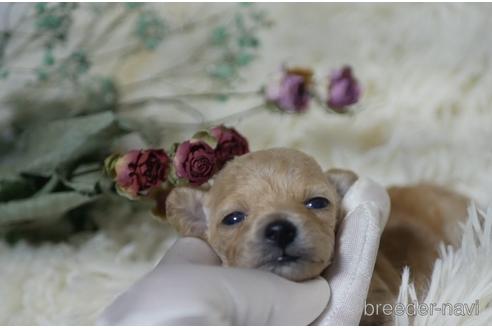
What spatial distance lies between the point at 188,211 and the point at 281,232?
0.76ft

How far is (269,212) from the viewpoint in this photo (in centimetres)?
87

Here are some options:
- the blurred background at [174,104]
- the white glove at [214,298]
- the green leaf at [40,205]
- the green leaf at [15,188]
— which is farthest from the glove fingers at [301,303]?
the green leaf at [15,188]

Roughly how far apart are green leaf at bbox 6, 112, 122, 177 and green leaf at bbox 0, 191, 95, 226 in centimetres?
7

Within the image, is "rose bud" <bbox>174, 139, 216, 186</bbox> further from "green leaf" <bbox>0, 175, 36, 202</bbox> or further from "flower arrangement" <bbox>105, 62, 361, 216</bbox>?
"green leaf" <bbox>0, 175, 36, 202</bbox>

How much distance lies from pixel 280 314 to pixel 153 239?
2.08ft

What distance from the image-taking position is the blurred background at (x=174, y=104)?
1.34 m

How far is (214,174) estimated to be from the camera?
1.06 metres

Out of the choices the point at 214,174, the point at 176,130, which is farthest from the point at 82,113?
the point at 214,174

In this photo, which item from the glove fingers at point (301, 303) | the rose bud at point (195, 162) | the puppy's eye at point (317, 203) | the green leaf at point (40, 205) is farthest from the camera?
the green leaf at point (40, 205)

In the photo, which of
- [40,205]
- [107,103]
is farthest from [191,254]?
[107,103]

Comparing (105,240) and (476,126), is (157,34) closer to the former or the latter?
(105,240)

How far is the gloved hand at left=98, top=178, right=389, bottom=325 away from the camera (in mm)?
722

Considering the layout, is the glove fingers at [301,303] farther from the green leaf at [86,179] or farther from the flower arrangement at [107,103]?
the green leaf at [86,179]

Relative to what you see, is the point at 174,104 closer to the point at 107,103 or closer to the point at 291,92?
the point at 107,103
